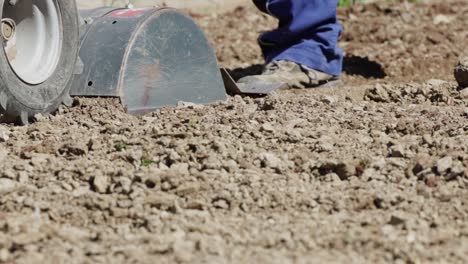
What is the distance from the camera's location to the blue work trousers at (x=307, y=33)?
4.27 metres

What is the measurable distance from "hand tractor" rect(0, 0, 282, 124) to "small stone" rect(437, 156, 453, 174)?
116cm

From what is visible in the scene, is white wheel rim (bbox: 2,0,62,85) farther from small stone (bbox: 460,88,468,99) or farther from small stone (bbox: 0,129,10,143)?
small stone (bbox: 460,88,468,99)

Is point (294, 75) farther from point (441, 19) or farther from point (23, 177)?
point (441, 19)

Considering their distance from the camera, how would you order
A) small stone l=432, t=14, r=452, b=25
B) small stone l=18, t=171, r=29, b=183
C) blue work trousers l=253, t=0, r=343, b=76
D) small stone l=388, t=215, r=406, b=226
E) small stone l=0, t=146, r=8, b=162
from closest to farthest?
small stone l=388, t=215, r=406, b=226 < small stone l=18, t=171, r=29, b=183 < small stone l=0, t=146, r=8, b=162 < blue work trousers l=253, t=0, r=343, b=76 < small stone l=432, t=14, r=452, b=25

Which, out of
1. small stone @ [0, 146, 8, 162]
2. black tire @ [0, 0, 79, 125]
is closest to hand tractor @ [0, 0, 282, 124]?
black tire @ [0, 0, 79, 125]

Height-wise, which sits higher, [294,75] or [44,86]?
[44,86]

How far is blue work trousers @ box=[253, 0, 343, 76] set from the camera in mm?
4273

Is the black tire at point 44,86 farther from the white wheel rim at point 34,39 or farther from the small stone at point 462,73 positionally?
the small stone at point 462,73

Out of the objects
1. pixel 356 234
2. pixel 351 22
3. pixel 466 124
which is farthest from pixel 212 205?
pixel 351 22

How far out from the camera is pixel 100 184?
2.39 meters

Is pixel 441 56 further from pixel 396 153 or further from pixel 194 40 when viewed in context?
pixel 396 153

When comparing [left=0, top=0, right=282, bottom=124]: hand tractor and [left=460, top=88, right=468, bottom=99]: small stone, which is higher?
[left=0, top=0, right=282, bottom=124]: hand tractor

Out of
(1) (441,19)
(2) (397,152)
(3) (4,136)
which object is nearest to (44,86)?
(3) (4,136)

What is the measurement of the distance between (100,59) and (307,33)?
136 centimetres
